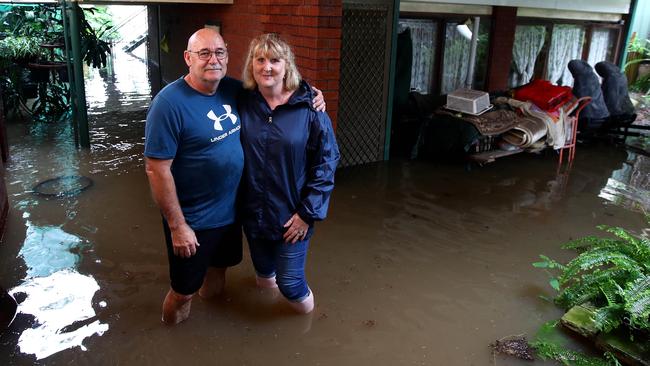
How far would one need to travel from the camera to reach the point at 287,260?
314 cm

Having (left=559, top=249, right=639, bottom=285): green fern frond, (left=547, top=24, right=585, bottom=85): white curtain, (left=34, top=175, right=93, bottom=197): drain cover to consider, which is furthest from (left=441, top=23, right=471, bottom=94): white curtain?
(left=34, top=175, right=93, bottom=197): drain cover

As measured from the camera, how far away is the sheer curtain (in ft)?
27.1

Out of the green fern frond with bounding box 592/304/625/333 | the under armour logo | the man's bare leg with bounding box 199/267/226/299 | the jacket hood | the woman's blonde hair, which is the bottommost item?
the man's bare leg with bounding box 199/267/226/299

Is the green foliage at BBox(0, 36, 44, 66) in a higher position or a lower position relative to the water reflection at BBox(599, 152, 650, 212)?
higher

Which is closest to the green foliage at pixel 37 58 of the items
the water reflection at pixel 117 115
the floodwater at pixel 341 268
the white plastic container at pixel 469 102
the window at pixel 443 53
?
the water reflection at pixel 117 115

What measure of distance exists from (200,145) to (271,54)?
2.06ft

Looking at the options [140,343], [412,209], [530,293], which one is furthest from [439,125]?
[140,343]

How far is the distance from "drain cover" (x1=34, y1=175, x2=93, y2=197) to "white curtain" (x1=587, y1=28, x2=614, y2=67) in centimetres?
1010

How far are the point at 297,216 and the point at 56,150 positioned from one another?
17.4 feet

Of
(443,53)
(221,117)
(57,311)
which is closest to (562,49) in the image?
(443,53)

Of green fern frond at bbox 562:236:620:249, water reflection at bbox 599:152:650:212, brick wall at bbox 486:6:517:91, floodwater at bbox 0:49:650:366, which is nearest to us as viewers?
floodwater at bbox 0:49:650:366

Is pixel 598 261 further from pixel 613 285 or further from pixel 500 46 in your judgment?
pixel 500 46

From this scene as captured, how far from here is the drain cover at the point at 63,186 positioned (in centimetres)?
549

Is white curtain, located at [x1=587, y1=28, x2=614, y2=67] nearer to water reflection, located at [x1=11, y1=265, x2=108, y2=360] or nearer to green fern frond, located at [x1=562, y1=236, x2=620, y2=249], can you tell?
green fern frond, located at [x1=562, y1=236, x2=620, y2=249]
